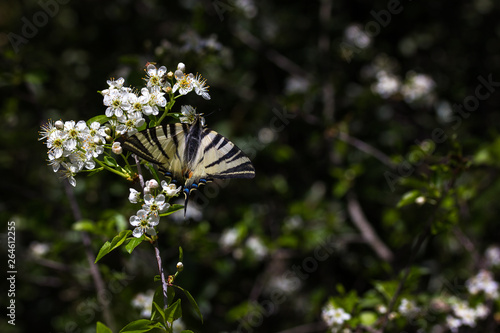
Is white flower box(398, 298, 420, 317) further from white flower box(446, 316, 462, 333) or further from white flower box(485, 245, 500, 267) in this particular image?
white flower box(485, 245, 500, 267)

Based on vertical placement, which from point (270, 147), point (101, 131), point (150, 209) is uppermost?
point (270, 147)

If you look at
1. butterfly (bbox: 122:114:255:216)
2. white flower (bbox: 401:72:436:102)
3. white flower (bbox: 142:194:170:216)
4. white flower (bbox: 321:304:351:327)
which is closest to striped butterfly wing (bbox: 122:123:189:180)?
butterfly (bbox: 122:114:255:216)

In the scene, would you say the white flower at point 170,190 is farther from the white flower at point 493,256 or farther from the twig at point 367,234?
the white flower at point 493,256

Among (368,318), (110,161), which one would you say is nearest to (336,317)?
(368,318)

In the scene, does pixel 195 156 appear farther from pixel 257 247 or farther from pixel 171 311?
pixel 257 247

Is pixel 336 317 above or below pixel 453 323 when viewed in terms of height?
above

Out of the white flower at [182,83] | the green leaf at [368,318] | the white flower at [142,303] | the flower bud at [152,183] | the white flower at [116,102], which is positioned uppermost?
the white flower at [182,83]

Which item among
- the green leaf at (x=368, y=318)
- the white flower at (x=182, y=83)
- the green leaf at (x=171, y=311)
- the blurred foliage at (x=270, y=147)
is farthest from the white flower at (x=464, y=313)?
the white flower at (x=182, y=83)
